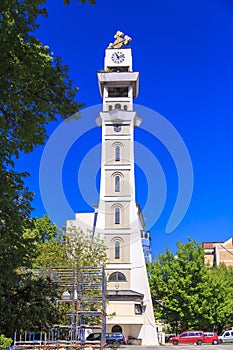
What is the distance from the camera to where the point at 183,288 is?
4875 cm

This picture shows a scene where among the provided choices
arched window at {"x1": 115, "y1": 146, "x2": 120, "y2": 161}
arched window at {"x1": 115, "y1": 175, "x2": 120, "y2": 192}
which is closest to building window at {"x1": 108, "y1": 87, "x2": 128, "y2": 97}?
arched window at {"x1": 115, "y1": 146, "x2": 120, "y2": 161}

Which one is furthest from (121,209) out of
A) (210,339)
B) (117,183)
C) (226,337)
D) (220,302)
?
(226,337)

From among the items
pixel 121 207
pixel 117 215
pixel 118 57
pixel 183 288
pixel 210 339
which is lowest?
pixel 210 339

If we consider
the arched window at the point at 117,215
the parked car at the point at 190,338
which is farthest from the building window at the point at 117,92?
the parked car at the point at 190,338

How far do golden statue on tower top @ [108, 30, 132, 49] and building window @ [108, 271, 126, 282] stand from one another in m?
30.4

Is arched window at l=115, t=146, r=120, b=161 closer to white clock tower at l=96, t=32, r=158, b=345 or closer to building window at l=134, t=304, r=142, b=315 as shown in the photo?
white clock tower at l=96, t=32, r=158, b=345

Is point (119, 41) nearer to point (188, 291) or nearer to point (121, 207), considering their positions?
point (121, 207)

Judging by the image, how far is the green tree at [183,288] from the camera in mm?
47875

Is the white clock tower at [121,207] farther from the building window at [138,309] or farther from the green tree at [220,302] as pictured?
the green tree at [220,302]

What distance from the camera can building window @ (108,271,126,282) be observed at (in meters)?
48.4

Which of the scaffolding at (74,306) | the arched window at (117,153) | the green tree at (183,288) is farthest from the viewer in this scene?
the arched window at (117,153)

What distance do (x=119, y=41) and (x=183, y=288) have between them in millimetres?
34113

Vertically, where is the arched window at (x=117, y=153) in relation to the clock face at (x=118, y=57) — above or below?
below

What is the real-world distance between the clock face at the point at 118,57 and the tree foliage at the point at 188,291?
25.4 meters
